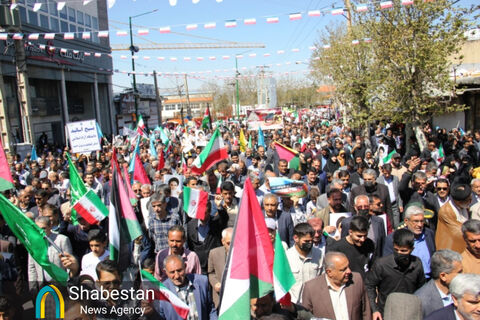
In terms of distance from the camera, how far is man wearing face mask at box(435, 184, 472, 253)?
16.0 feet

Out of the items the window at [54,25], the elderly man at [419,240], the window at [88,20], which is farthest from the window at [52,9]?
the elderly man at [419,240]

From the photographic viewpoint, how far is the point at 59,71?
2841 cm

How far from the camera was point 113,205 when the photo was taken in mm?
4297

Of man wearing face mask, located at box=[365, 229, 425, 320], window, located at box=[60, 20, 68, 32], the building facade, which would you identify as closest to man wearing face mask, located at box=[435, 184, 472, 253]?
man wearing face mask, located at box=[365, 229, 425, 320]

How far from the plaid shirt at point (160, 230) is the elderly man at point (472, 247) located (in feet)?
11.1

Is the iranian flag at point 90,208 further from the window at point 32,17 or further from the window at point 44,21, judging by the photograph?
the window at point 44,21

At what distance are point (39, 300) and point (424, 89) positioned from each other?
12.1 meters

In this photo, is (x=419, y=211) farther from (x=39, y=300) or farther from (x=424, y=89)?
(x=424, y=89)

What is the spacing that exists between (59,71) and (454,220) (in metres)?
28.1

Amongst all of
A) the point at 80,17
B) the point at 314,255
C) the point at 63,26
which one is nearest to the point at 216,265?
the point at 314,255

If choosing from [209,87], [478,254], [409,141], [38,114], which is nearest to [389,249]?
[478,254]

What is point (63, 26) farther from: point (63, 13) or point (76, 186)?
point (76, 186)

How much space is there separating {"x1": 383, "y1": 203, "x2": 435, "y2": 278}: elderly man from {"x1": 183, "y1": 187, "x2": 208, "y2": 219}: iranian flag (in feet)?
7.28

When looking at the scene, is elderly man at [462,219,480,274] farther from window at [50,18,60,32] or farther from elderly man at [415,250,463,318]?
window at [50,18,60,32]
